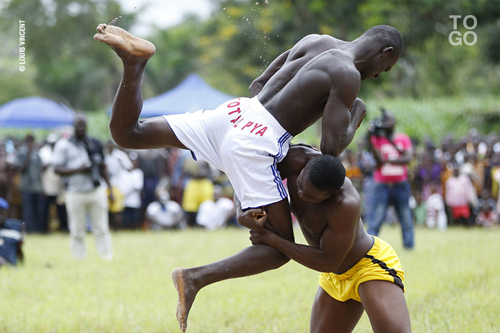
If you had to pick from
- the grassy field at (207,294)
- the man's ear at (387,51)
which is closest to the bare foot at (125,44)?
the man's ear at (387,51)

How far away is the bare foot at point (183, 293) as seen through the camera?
3.82 metres

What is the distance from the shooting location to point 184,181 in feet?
49.1

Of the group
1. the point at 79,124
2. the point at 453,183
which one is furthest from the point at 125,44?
the point at 453,183

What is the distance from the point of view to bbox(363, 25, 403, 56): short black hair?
3934 millimetres

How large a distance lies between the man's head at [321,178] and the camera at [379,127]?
6518 millimetres

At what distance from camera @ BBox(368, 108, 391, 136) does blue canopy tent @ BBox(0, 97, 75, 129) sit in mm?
13453

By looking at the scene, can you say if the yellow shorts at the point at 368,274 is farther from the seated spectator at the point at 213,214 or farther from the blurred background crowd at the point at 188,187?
the seated spectator at the point at 213,214

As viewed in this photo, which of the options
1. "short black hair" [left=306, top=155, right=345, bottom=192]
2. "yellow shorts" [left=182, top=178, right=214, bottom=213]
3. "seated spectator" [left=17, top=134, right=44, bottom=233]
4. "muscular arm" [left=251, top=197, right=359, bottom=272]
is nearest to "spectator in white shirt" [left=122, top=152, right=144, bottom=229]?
"yellow shorts" [left=182, top=178, right=214, bottom=213]

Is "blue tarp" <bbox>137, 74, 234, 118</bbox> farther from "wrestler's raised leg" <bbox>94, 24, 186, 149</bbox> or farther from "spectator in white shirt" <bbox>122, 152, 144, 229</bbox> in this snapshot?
"wrestler's raised leg" <bbox>94, 24, 186, 149</bbox>

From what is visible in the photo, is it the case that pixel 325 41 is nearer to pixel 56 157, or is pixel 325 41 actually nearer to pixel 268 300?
pixel 268 300

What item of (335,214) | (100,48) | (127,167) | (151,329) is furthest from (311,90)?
(100,48)

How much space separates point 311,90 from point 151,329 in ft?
9.05

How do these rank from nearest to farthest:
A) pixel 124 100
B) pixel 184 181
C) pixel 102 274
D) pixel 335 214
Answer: pixel 335 214 → pixel 124 100 → pixel 102 274 → pixel 184 181

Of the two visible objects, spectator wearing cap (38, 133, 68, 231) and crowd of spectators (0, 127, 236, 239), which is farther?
spectator wearing cap (38, 133, 68, 231)
